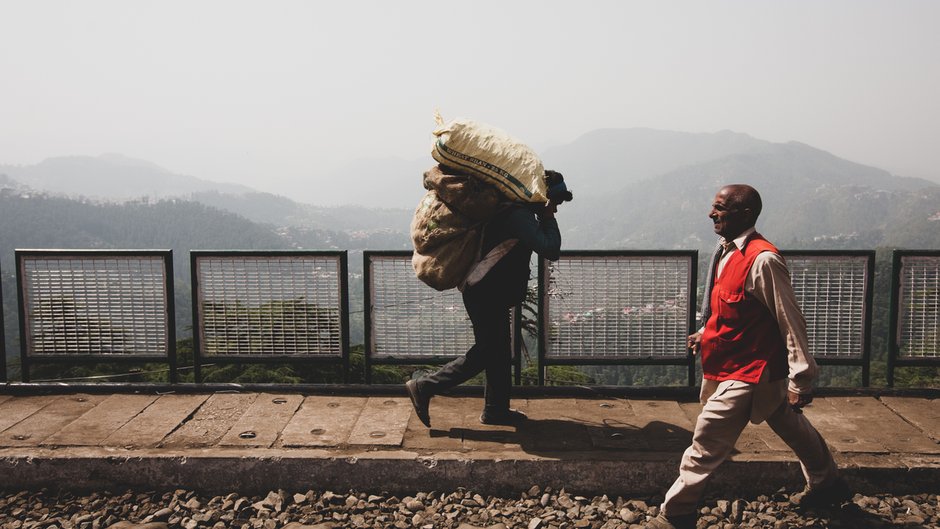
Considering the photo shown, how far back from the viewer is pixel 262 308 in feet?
20.9

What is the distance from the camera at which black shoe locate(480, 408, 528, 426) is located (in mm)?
5246

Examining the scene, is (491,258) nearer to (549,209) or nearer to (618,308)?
(549,209)

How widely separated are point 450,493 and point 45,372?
11466mm

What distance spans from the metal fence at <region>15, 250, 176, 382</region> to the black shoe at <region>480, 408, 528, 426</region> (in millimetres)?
3118

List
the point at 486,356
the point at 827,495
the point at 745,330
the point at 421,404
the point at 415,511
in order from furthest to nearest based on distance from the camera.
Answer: the point at 421,404 < the point at 486,356 < the point at 415,511 < the point at 827,495 < the point at 745,330

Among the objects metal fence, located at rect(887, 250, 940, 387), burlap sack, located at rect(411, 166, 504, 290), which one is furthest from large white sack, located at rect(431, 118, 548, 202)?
metal fence, located at rect(887, 250, 940, 387)

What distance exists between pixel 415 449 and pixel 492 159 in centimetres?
207

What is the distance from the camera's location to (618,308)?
6.34m

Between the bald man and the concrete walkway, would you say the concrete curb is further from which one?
the bald man

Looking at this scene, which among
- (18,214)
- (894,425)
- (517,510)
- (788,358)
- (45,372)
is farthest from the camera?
(18,214)

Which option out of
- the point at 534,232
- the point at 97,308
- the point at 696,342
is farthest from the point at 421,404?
the point at 97,308

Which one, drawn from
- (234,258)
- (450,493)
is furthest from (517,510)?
(234,258)

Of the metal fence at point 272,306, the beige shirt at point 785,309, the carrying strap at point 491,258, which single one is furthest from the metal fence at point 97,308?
the beige shirt at point 785,309

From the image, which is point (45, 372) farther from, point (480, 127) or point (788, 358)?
point (788, 358)
